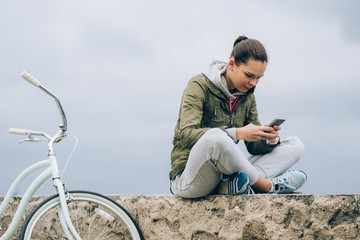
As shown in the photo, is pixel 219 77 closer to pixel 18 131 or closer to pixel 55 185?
pixel 55 185

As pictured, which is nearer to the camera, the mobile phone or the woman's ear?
the mobile phone

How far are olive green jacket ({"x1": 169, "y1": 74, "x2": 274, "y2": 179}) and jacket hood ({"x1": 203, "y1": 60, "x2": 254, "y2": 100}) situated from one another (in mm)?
29

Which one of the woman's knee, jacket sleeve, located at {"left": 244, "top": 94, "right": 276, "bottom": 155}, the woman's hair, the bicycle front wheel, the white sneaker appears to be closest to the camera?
the woman's knee

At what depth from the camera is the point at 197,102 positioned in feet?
11.3

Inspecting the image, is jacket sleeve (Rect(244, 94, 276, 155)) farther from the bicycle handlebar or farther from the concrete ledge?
the bicycle handlebar

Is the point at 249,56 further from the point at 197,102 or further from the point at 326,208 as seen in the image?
the point at 326,208

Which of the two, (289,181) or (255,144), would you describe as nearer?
(289,181)

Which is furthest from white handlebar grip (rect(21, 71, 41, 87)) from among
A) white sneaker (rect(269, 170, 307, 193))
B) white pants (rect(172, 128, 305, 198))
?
white sneaker (rect(269, 170, 307, 193))

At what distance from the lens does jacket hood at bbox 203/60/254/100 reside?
3547 millimetres

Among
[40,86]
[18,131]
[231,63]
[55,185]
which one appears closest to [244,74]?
[231,63]

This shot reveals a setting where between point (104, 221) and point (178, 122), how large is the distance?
1048 millimetres

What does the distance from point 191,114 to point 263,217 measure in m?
0.91

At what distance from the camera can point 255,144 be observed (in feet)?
12.9

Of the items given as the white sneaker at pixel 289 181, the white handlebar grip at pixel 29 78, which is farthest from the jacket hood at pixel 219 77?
the white handlebar grip at pixel 29 78
